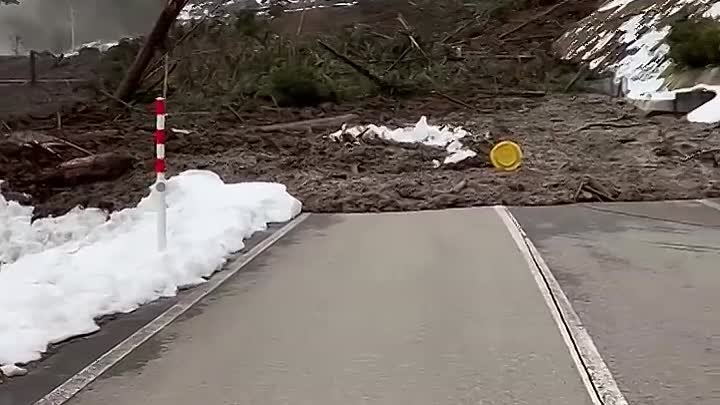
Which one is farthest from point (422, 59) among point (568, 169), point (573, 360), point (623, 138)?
point (573, 360)

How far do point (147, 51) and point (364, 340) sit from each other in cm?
1619

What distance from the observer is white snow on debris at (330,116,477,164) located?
1734 centimetres

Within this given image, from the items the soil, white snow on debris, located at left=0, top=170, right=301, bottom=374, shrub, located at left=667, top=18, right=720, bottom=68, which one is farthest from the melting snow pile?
white snow on debris, located at left=0, top=170, right=301, bottom=374

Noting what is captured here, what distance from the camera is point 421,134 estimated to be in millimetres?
18047

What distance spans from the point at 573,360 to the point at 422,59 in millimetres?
18683

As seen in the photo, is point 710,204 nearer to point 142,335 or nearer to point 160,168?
point 160,168

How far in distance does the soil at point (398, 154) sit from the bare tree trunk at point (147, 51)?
66 centimetres

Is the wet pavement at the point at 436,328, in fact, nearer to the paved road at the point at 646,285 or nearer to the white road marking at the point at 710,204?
the paved road at the point at 646,285

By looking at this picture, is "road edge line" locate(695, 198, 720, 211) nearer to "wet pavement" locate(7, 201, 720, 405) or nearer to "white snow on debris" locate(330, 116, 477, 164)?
"wet pavement" locate(7, 201, 720, 405)

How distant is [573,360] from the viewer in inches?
225

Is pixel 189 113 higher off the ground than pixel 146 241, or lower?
higher

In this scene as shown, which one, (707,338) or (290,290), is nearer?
(707,338)

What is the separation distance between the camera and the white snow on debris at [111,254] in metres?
6.50

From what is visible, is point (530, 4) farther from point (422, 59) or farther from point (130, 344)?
point (130, 344)
